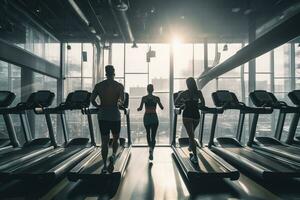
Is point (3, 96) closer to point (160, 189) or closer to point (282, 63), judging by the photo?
point (160, 189)

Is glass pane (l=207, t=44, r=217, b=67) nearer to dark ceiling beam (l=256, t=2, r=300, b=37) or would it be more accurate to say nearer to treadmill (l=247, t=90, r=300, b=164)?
dark ceiling beam (l=256, t=2, r=300, b=37)

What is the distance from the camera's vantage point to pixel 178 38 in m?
10.3

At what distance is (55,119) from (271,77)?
9.28 meters

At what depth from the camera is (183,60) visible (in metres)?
10.3

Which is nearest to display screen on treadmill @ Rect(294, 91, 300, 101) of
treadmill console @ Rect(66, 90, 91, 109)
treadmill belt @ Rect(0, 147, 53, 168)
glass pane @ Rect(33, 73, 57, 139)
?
treadmill console @ Rect(66, 90, 91, 109)

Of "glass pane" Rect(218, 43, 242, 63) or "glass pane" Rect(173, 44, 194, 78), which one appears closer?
"glass pane" Rect(173, 44, 194, 78)

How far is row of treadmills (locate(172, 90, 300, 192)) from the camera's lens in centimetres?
366

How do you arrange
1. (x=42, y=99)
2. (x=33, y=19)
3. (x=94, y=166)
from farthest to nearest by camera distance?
(x=33, y=19), (x=42, y=99), (x=94, y=166)

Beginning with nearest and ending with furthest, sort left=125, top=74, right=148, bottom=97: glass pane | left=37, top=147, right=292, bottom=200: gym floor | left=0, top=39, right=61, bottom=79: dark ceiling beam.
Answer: left=37, top=147, right=292, bottom=200: gym floor
left=0, top=39, right=61, bottom=79: dark ceiling beam
left=125, top=74, right=148, bottom=97: glass pane

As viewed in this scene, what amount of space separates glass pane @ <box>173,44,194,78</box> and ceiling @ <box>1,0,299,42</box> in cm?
37

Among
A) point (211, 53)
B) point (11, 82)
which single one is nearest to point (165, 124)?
point (211, 53)

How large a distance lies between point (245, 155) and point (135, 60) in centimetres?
666

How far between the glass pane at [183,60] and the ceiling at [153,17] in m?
0.37

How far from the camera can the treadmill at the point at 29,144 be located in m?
4.47
